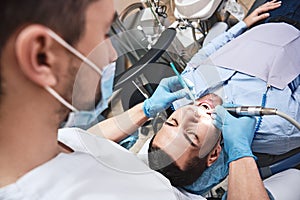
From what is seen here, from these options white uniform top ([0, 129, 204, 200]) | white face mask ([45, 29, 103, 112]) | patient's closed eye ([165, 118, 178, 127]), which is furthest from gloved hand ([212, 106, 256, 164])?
white face mask ([45, 29, 103, 112])

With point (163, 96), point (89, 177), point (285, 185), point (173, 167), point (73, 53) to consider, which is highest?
point (73, 53)

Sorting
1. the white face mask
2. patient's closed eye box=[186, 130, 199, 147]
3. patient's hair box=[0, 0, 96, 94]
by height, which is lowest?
patient's closed eye box=[186, 130, 199, 147]

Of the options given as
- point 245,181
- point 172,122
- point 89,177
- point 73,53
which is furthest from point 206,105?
point 73,53

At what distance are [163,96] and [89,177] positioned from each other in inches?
16.3

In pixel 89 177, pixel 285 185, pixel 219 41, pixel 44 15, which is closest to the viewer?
pixel 44 15

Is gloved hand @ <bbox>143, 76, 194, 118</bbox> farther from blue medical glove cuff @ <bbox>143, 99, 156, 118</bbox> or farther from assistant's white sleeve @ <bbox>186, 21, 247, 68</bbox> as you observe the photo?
assistant's white sleeve @ <bbox>186, 21, 247, 68</bbox>

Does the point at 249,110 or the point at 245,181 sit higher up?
the point at 249,110

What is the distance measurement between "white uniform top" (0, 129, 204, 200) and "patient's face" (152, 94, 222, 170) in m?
0.16

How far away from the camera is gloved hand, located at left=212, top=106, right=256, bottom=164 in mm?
1060

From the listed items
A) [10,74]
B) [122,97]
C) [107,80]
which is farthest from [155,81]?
[10,74]

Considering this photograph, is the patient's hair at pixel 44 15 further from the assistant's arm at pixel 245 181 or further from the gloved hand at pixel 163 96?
the assistant's arm at pixel 245 181

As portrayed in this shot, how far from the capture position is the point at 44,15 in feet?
1.63

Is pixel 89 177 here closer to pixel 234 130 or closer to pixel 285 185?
pixel 234 130

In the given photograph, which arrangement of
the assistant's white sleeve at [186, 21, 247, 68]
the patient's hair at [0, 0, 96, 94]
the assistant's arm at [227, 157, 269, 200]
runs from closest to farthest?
the patient's hair at [0, 0, 96, 94] → the assistant's arm at [227, 157, 269, 200] → the assistant's white sleeve at [186, 21, 247, 68]
